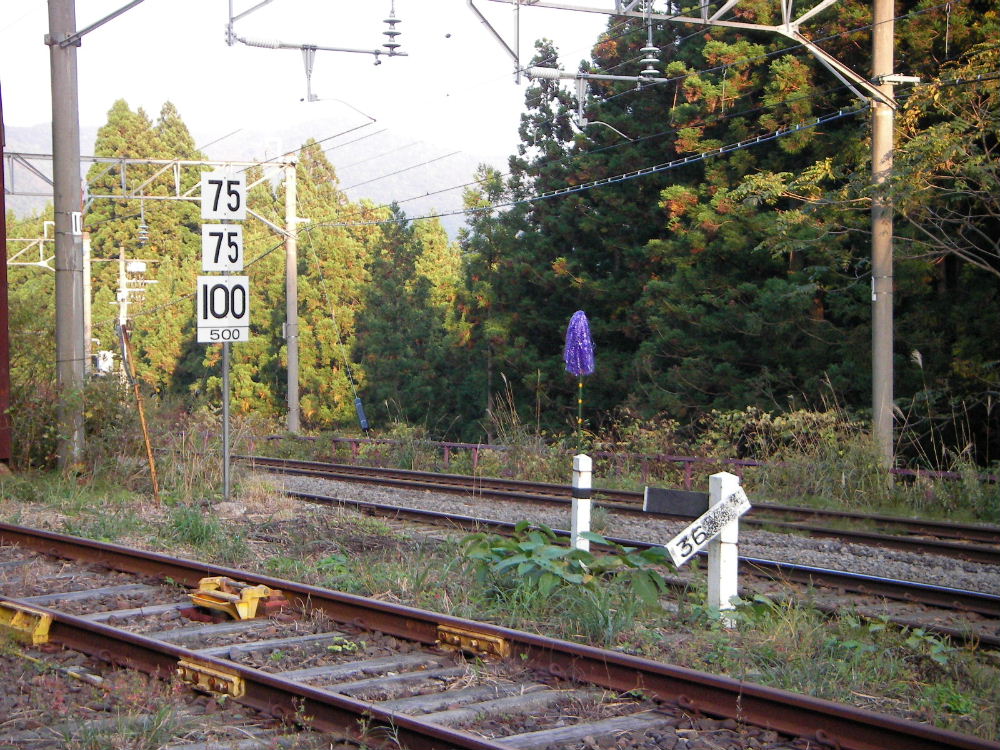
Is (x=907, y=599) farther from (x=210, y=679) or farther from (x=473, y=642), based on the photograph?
(x=210, y=679)

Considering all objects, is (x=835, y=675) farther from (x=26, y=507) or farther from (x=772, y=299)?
(x=772, y=299)

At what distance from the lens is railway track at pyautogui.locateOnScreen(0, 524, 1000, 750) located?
555 cm

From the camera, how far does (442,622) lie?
24.4ft

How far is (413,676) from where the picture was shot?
665 centimetres

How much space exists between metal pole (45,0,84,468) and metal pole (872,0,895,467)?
11195 mm

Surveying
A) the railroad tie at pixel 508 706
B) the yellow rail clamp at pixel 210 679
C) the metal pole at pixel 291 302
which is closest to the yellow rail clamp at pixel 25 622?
the yellow rail clamp at pixel 210 679

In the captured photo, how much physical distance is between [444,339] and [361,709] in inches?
1401

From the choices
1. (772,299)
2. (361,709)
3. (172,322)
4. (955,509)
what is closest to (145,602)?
(361,709)

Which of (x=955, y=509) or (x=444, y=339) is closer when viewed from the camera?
(x=955, y=509)

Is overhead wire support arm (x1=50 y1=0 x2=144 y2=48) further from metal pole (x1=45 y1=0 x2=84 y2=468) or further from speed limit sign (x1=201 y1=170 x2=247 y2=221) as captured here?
speed limit sign (x1=201 y1=170 x2=247 y2=221)

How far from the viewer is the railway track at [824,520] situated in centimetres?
1206

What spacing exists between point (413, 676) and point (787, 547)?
22.2 ft

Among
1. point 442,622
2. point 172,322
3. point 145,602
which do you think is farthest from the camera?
point 172,322

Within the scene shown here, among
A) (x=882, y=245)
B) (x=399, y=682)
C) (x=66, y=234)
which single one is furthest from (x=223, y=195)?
(x=882, y=245)
